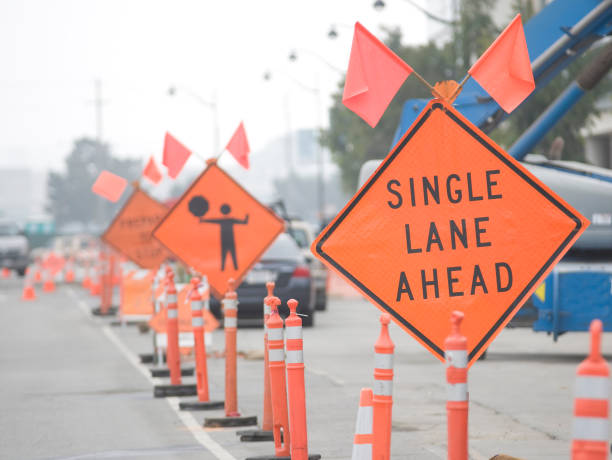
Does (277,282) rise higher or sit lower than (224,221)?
lower

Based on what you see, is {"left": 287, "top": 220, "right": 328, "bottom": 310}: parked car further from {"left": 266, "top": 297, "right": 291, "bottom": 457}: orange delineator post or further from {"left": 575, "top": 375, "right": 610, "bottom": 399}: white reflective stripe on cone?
{"left": 575, "top": 375, "right": 610, "bottom": 399}: white reflective stripe on cone

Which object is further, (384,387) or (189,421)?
(189,421)

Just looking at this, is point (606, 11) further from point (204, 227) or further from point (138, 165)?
point (138, 165)

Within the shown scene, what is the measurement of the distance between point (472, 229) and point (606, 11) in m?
8.69

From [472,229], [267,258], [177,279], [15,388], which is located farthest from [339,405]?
[267,258]

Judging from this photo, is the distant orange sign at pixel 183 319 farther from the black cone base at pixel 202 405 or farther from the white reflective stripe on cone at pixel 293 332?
the white reflective stripe on cone at pixel 293 332

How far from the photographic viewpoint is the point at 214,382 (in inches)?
564

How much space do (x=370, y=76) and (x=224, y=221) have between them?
696 cm

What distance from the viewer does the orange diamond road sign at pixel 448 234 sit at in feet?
23.7

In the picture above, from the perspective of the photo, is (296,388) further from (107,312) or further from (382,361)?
(107,312)

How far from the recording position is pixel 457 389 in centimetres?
618

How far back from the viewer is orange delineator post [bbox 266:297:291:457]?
8.66 m

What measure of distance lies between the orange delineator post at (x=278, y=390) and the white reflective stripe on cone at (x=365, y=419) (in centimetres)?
175

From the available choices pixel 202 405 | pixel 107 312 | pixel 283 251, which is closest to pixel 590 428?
pixel 202 405
